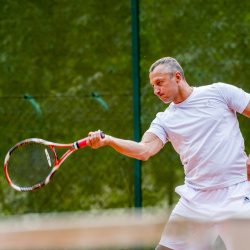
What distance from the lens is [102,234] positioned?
62.9 inches

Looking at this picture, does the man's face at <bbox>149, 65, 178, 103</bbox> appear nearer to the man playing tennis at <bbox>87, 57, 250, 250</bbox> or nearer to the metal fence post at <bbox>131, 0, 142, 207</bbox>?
the man playing tennis at <bbox>87, 57, 250, 250</bbox>

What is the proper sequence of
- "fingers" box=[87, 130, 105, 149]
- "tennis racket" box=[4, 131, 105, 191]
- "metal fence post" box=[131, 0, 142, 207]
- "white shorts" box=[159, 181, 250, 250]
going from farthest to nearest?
"metal fence post" box=[131, 0, 142, 207], "tennis racket" box=[4, 131, 105, 191], "white shorts" box=[159, 181, 250, 250], "fingers" box=[87, 130, 105, 149]

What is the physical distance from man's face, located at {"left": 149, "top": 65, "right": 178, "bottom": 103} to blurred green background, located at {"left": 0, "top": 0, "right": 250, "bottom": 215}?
1.35 m

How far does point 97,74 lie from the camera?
4.77 meters

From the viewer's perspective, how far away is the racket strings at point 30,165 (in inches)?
149

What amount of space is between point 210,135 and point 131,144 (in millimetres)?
454

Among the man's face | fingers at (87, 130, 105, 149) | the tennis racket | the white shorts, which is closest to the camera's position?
fingers at (87, 130, 105, 149)

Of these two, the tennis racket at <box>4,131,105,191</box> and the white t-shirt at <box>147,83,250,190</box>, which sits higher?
the white t-shirt at <box>147,83,250,190</box>

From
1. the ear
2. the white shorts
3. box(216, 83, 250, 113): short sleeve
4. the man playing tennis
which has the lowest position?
the white shorts

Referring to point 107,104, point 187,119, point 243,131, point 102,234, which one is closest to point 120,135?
point 107,104

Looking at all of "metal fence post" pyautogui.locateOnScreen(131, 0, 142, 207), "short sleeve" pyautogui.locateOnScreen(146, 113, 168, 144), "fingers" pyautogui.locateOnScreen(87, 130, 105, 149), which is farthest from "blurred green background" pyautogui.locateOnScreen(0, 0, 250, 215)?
"fingers" pyautogui.locateOnScreen(87, 130, 105, 149)

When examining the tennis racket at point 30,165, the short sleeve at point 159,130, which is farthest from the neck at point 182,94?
the tennis racket at point 30,165

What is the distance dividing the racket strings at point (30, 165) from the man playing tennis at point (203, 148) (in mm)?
760

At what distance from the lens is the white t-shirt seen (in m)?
3.24
